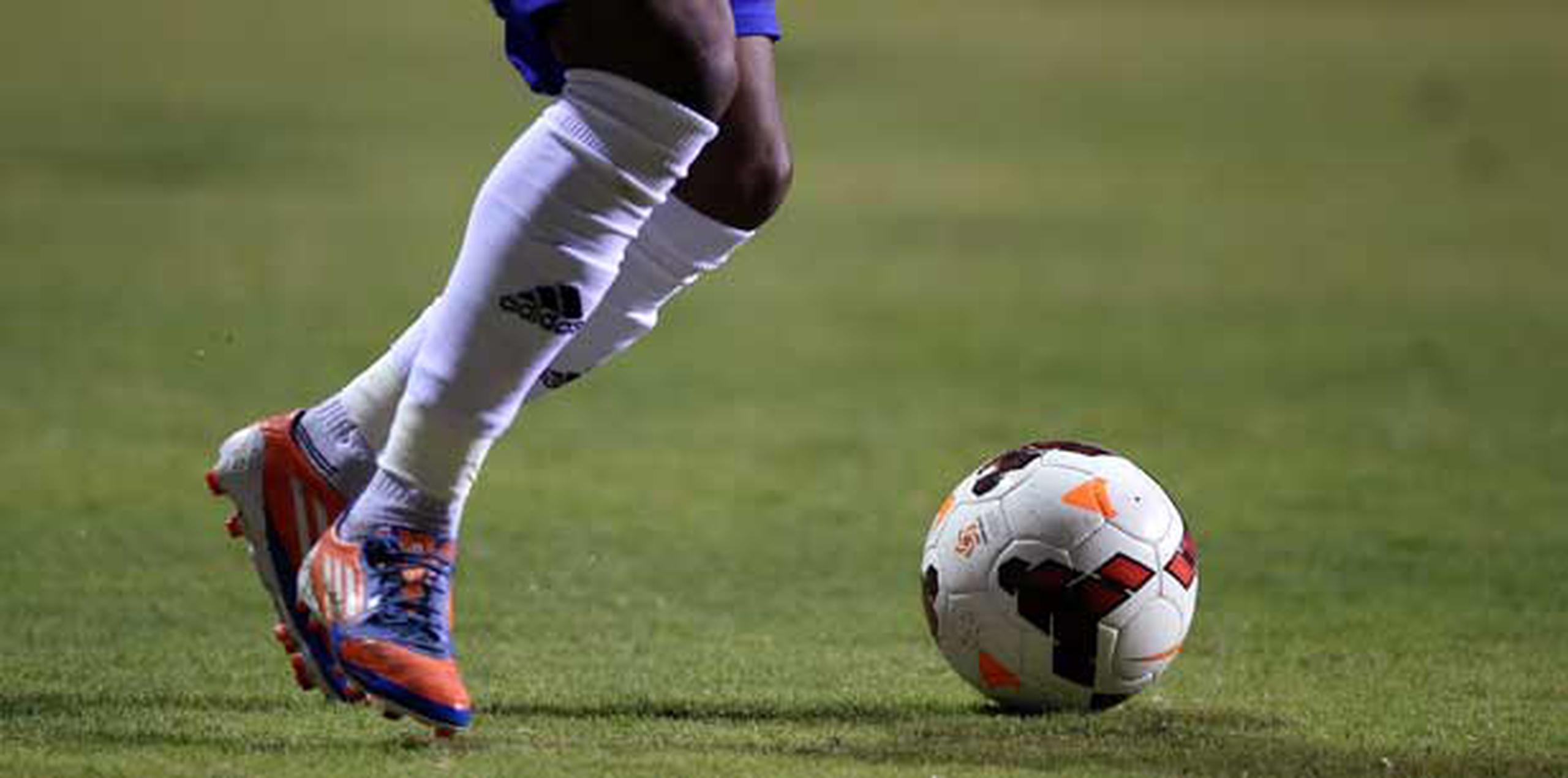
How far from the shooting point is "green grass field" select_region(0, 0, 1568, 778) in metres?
4.73

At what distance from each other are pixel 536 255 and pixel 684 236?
2.55 feet

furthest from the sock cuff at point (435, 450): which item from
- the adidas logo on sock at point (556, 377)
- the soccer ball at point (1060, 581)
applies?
the soccer ball at point (1060, 581)

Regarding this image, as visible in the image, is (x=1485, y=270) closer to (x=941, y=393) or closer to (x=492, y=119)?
(x=941, y=393)

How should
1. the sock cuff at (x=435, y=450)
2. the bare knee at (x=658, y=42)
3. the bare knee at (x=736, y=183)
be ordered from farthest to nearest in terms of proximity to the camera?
the bare knee at (x=736, y=183), the sock cuff at (x=435, y=450), the bare knee at (x=658, y=42)

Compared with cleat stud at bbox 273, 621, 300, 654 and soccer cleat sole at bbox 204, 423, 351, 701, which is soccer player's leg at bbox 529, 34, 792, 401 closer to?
soccer cleat sole at bbox 204, 423, 351, 701

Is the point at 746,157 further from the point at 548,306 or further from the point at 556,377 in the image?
the point at 548,306

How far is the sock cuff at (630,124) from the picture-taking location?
13.2 feet

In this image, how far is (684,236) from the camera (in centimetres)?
481

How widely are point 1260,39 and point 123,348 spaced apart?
72.3 feet

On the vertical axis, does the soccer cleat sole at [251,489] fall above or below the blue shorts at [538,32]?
below

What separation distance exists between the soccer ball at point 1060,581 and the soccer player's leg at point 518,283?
1.14 meters

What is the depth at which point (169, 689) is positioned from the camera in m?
4.95

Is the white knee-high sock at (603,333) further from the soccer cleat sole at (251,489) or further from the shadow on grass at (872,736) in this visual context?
the shadow on grass at (872,736)

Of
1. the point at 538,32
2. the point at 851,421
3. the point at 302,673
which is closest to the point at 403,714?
the point at 302,673
